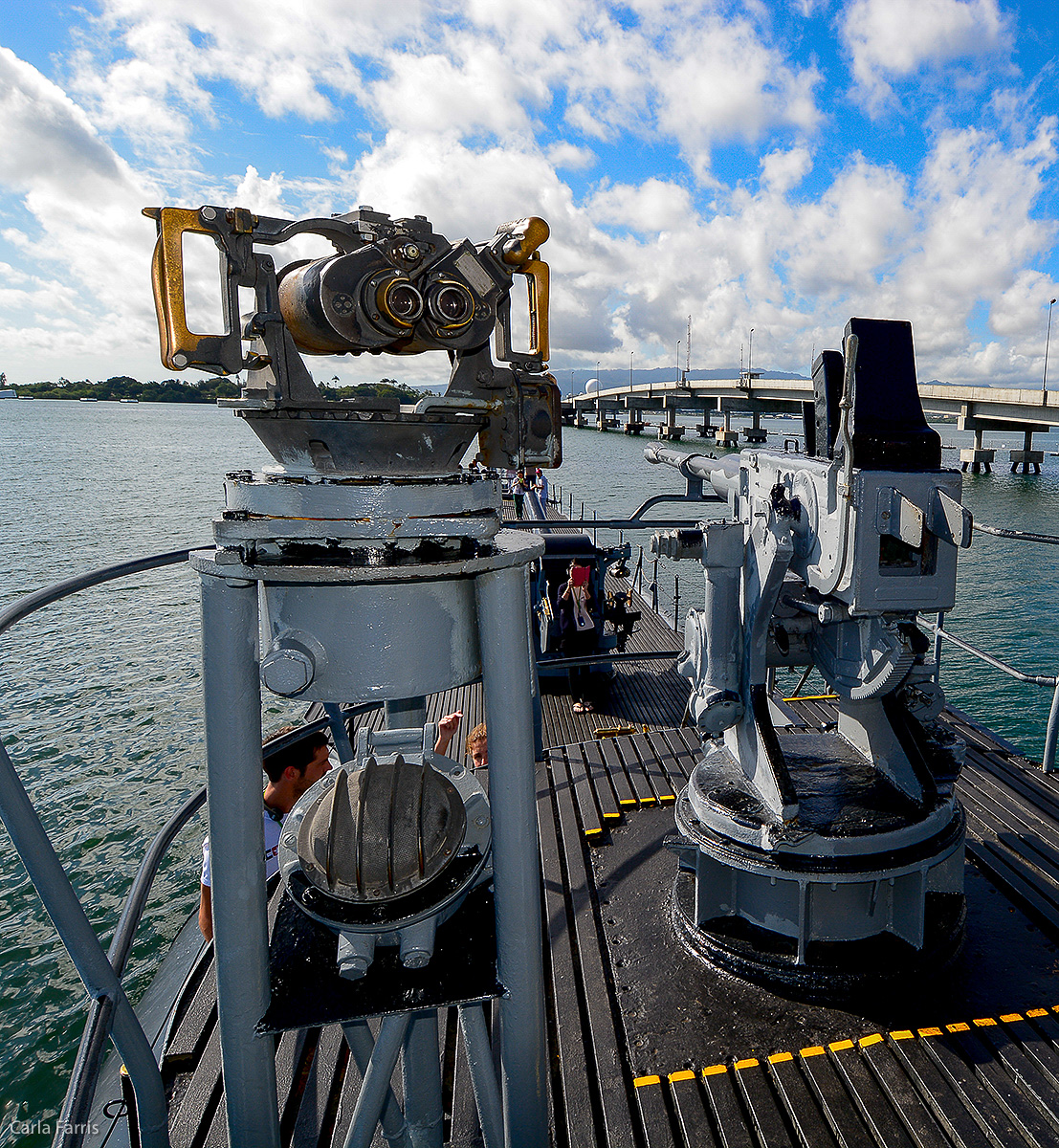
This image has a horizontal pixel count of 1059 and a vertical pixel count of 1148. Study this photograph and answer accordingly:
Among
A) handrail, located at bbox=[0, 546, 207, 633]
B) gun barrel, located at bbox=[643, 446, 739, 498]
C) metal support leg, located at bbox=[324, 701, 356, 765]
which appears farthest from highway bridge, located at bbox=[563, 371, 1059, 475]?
handrail, located at bbox=[0, 546, 207, 633]

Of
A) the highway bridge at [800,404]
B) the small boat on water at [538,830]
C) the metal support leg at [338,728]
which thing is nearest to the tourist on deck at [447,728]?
the small boat on water at [538,830]

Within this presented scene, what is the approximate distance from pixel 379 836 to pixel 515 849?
1.04 ft

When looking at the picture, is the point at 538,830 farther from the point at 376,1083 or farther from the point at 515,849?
the point at 376,1083

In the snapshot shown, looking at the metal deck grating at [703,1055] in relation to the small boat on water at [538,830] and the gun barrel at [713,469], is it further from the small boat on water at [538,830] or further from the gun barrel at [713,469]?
the gun barrel at [713,469]

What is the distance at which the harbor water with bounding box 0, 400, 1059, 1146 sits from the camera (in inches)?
268

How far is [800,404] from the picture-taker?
60875mm

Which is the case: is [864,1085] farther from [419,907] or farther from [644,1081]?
[419,907]

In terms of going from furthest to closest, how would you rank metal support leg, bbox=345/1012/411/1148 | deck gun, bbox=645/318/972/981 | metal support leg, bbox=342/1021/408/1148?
deck gun, bbox=645/318/972/981 → metal support leg, bbox=342/1021/408/1148 → metal support leg, bbox=345/1012/411/1148

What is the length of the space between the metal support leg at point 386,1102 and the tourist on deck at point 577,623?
694 centimetres

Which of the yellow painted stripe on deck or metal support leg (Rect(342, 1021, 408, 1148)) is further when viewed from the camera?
the yellow painted stripe on deck

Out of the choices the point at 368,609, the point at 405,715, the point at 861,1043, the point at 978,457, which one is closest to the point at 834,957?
the point at 861,1043

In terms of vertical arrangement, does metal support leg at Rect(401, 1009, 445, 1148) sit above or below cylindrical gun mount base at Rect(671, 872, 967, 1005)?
above

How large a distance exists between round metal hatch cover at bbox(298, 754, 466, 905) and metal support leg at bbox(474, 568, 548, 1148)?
5.9 inches

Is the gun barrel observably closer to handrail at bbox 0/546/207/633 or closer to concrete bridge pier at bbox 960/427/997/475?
handrail at bbox 0/546/207/633
